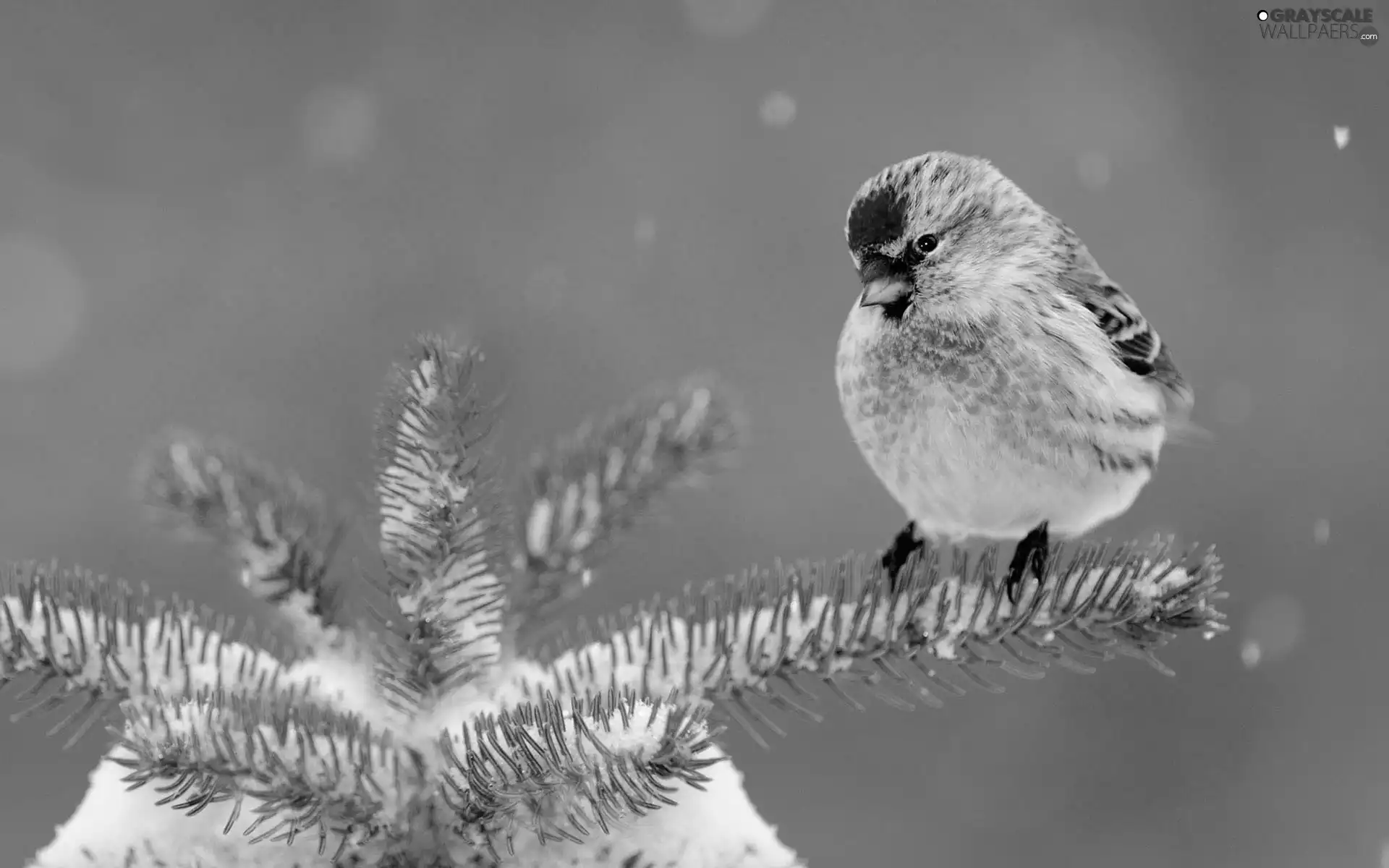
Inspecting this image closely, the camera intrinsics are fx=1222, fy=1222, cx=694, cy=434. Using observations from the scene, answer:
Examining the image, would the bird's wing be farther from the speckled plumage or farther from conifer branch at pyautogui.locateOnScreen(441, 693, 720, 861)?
conifer branch at pyautogui.locateOnScreen(441, 693, 720, 861)

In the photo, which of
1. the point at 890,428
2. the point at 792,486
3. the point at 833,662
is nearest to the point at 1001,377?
the point at 890,428

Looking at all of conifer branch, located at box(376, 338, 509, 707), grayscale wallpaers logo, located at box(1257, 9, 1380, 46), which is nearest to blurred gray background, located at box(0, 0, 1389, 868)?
grayscale wallpaers logo, located at box(1257, 9, 1380, 46)

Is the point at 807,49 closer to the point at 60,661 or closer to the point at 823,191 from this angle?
the point at 823,191

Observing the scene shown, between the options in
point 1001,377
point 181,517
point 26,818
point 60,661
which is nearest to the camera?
point 60,661

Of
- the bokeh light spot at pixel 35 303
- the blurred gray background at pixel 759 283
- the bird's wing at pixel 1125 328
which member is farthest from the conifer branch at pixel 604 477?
the bokeh light spot at pixel 35 303

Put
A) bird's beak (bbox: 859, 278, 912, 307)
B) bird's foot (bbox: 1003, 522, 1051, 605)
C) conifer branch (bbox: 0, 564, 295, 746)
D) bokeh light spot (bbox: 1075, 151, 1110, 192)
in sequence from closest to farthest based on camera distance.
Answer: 1. conifer branch (bbox: 0, 564, 295, 746)
2. bird's foot (bbox: 1003, 522, 1051, 605)
3. bird's beak (bbox: 859, 278, 912, 307)
4. bokeh light spot (bbox: 1075, 151, 1110, 192)

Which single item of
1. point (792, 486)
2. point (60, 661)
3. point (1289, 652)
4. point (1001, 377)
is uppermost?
point (1289, 652)

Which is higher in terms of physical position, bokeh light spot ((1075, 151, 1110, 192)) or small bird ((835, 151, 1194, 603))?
bokeh light spot ((1075, 151, 1110, 192))

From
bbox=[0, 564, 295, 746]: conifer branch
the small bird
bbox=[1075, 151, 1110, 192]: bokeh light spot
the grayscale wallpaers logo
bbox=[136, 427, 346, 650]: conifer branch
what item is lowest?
bbox=[0, 564, 295, 746]: conifer branch
